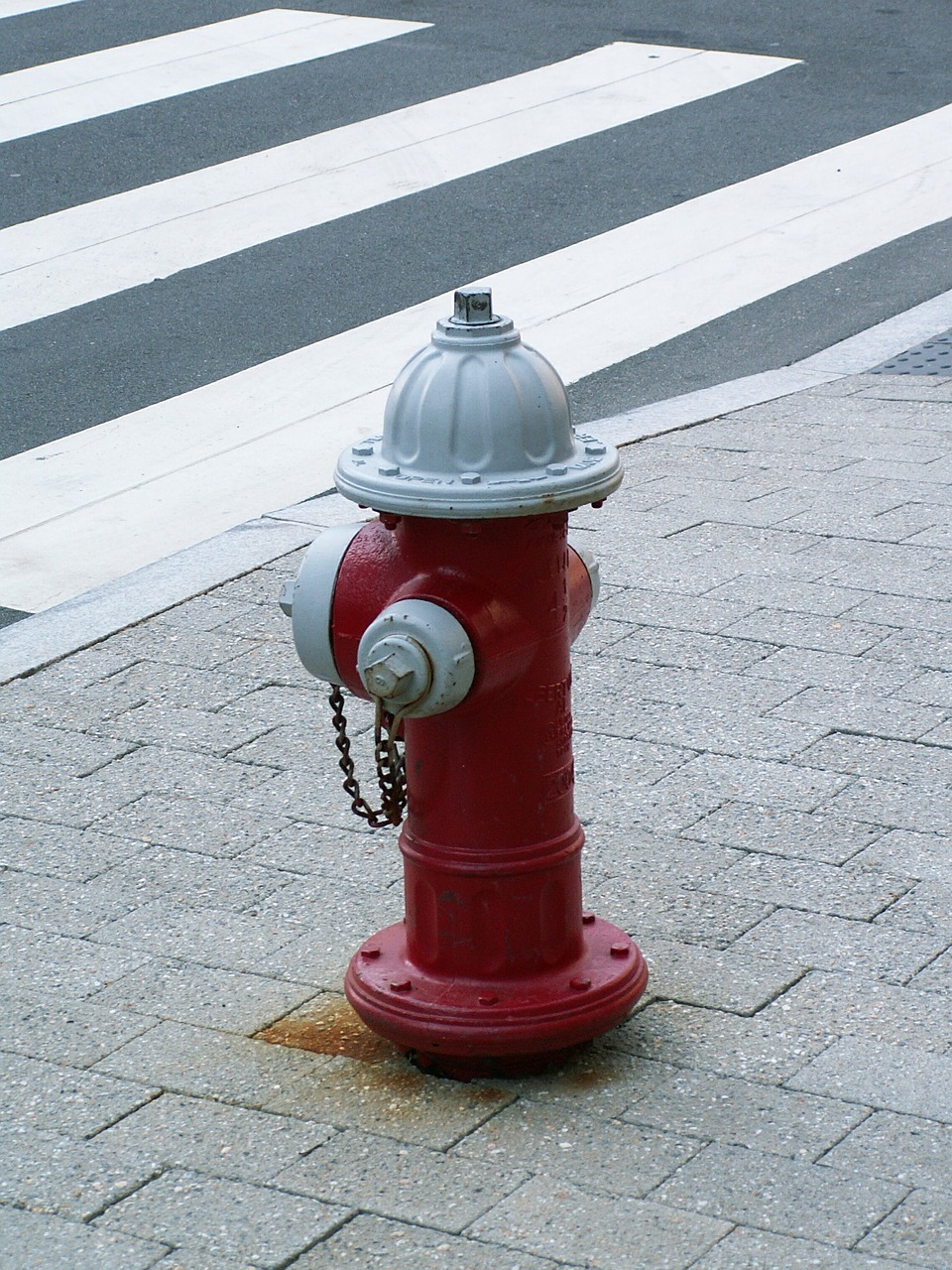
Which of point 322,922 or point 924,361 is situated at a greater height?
point 924,361

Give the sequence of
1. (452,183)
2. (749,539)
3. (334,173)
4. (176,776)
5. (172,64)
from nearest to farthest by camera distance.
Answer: (176,776) < (749,539) < (452,183) < (334,173) < (172,64)

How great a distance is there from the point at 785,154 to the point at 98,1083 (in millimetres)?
8252

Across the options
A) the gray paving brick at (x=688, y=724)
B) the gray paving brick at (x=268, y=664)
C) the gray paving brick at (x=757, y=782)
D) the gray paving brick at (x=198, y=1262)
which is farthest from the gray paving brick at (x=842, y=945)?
the gray paving brick at (x=268, y=664)

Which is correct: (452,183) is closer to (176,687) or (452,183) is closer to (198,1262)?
(176,687)

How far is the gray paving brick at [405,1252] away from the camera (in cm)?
246

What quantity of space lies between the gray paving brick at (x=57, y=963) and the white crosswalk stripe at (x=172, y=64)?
25.7 ft

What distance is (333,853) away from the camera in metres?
3.68

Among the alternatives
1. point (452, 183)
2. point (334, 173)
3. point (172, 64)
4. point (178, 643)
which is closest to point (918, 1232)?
point (178, 643)

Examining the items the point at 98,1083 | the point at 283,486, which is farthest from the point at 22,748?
the point at 283,486

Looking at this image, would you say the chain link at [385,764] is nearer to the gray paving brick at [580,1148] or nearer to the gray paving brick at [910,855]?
the gray paving brick at [580,1148]

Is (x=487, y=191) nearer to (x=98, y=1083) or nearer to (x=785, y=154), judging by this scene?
(x=785, y=154)

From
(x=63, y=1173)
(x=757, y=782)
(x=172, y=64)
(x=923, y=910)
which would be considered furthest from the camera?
(x=172, y=64)

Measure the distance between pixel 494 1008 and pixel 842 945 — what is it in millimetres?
768

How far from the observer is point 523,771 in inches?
112
